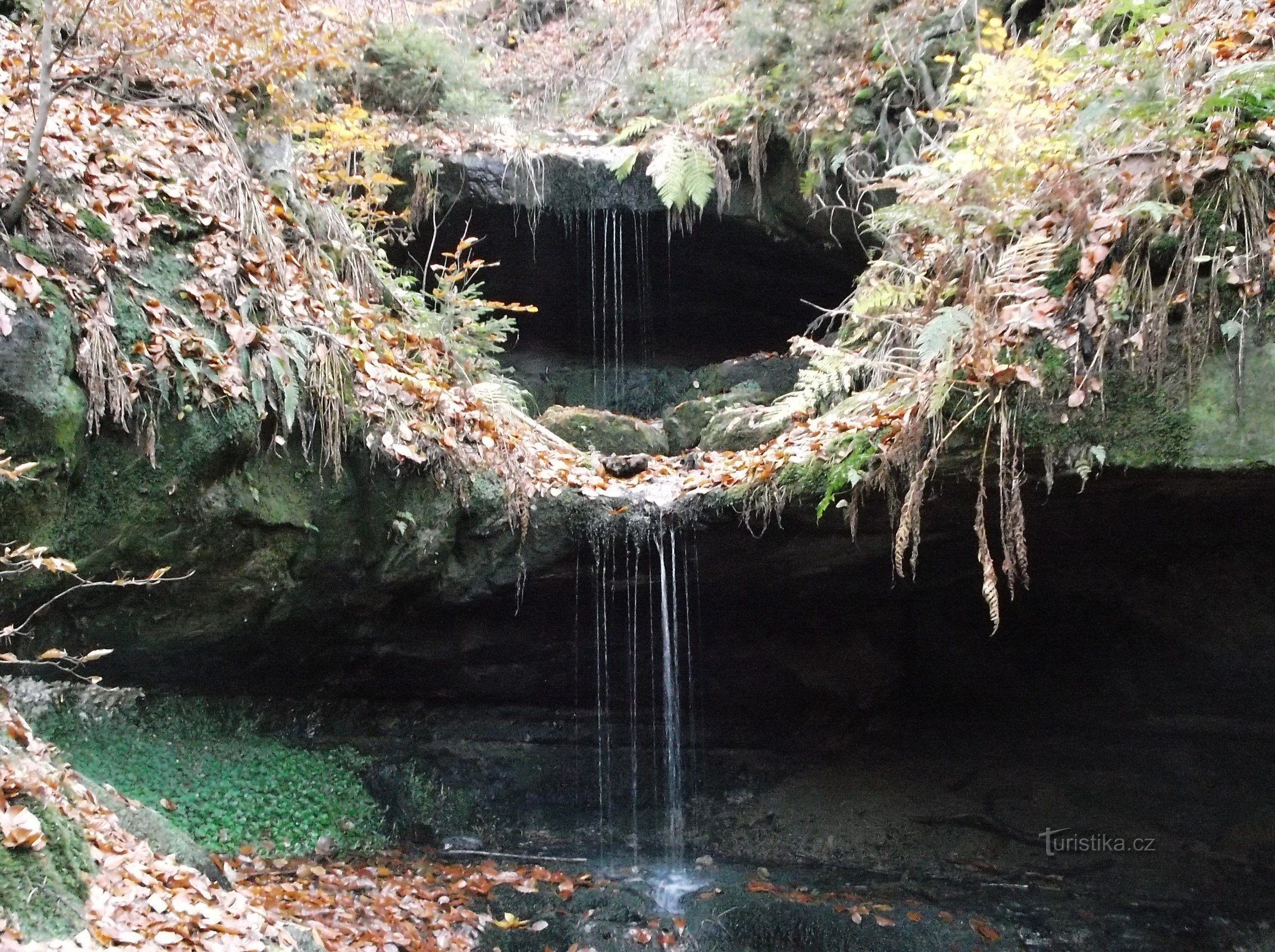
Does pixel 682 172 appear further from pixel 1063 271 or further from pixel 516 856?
pixel 516 856

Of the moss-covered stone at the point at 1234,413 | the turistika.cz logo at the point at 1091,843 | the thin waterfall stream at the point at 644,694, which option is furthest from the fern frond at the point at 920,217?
the turistika.cz logo at the point at 1091,843

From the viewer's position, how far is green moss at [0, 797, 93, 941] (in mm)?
2773

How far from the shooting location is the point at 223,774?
274 inches

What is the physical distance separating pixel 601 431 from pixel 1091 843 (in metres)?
5.80

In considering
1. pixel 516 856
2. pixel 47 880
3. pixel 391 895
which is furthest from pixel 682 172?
pixel 47 880

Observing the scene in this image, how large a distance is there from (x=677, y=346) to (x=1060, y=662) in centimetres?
666

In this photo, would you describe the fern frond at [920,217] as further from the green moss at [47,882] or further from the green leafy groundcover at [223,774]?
the green leafy groundcover at [223,774]

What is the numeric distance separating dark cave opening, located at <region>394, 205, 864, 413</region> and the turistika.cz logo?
6359 millimetres

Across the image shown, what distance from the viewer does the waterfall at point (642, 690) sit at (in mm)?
6988

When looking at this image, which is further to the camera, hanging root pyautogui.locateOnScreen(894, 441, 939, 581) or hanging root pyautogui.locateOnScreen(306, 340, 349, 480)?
hanging root pyautogui.locateOnScreen(306, 340, 349, 480)

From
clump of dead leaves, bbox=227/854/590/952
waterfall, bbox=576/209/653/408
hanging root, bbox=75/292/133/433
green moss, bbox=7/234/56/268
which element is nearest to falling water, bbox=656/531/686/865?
clump of dead leaves, bbox=227/854/590/952

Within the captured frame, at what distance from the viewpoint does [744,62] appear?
10594 mm

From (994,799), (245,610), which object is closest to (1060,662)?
(994,799)

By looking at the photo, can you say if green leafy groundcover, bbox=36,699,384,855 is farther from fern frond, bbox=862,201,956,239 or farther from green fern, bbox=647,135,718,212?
green fern, bbox=647,135,718,212
